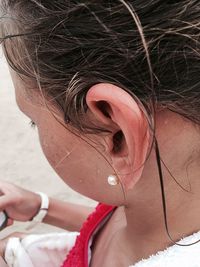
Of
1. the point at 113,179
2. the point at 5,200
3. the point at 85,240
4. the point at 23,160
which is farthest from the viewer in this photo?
the point at 23,160

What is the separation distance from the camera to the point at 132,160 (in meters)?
0.54

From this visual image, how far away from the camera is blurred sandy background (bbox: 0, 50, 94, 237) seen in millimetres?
1797

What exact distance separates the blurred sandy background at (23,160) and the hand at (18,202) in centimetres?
53

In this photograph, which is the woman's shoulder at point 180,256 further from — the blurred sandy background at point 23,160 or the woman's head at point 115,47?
the blurred sandy background at point 23,160

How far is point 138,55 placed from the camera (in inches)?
19.5

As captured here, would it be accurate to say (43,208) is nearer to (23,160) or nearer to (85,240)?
(85,240)

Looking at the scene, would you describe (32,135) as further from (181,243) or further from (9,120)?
(181,243)

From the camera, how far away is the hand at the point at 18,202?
1093 millimetres

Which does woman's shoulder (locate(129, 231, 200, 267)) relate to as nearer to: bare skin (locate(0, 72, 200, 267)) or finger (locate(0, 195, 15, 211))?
bare skin (locate(0, 72, 200, 267))

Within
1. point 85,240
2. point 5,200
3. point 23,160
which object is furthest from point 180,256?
point 23,160

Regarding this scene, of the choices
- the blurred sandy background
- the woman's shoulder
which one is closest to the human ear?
the woman's shoulder

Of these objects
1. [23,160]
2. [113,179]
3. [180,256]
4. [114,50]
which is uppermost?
[114,50]

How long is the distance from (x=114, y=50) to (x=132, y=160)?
0.12 meters

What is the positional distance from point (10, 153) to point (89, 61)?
148 centimetres
